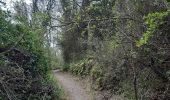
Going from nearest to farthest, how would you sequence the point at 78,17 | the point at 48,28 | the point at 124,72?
1. the point at 48,28
2. the point at 78,17
3. the point at 124,72

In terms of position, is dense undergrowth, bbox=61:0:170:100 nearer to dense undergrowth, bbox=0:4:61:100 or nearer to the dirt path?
the dirt path

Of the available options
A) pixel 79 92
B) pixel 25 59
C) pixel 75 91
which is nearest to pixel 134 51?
pixel 25 59

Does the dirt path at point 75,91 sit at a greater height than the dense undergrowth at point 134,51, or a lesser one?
lesser

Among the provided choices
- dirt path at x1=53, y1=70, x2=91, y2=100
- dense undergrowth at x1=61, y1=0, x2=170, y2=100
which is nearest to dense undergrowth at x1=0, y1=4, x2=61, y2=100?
dirt path at x1=53, y1=70, x2=91, y2=100

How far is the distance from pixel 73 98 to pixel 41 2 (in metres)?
20.0

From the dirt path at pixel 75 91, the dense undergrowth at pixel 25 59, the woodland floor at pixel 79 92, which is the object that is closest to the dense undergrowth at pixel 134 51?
the woodland floor at pixel 79 92

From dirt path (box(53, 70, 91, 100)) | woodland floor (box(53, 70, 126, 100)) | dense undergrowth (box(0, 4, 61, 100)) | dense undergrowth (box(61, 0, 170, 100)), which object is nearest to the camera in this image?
dense undergrowth (box(61, 0, 170, 100))

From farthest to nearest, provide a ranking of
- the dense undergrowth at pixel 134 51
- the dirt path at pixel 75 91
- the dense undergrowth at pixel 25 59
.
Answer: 1. the dirt path at pixel 75 91
2. the dense undergrowth at pixel 25 59
3. the dense undergrowth at pixel 134 51

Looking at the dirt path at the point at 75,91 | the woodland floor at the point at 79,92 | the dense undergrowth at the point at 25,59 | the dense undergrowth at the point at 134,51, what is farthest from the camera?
the dirt path at the point at 75,91

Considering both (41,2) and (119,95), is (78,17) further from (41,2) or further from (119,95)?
(41,2)

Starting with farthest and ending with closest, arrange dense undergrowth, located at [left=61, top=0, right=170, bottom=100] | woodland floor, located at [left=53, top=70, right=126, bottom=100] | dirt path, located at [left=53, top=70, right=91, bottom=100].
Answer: dirt path, located at [left=53, top=70, right=91, bottom=100] < woodland floor, located at [left=53, top=70, right=126, bottom=100] < dense undergrowth, located at [left=61, top=0, right=170, bottom=100]

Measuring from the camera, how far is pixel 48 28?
5.26 meters

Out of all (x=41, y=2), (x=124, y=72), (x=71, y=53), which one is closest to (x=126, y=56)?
(x=124, y=72)

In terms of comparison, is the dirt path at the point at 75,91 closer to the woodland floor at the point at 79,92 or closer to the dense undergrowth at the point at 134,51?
the woodland floor at the point at 79,92
